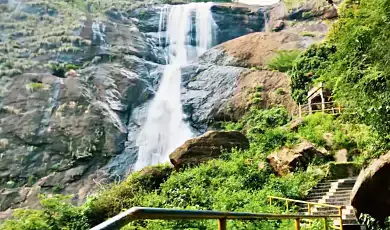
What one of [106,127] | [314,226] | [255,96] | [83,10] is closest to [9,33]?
[83,10]

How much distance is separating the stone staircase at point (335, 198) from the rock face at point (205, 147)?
479 centimetres

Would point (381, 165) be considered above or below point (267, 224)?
above

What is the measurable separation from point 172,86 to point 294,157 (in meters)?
16.0

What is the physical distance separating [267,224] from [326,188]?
6463 millimetres

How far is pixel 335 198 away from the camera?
1228 centimetres

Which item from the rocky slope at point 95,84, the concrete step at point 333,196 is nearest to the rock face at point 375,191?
the concrete step at point 333,196

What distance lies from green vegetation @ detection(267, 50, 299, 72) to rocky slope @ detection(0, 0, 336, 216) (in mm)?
959

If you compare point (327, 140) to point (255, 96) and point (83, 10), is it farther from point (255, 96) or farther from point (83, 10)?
point (83, 10)

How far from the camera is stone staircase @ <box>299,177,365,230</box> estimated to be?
415 inches

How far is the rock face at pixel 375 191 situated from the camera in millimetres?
8289

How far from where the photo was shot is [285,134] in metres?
17.9

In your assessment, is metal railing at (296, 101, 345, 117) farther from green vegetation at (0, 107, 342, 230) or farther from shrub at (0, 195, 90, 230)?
shrub at (0, 195, 90, 230)

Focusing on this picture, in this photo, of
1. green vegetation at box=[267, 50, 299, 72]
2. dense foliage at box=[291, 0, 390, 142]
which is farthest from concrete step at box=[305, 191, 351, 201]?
green vegetation at box=[267, 50, 299, 72]

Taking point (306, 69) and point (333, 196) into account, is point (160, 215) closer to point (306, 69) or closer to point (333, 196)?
point (333, 196)
